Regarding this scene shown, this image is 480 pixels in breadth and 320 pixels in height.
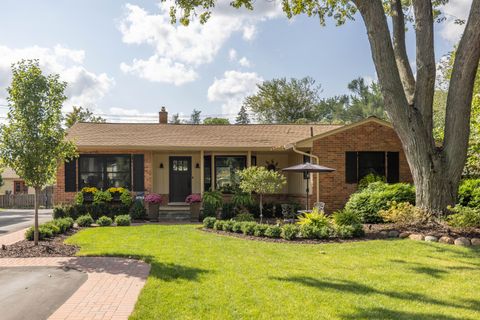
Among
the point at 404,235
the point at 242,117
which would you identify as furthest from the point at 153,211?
the point at 242,117

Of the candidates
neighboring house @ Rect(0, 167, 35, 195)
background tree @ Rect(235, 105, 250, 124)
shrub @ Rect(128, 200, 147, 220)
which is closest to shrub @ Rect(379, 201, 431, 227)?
shrub @ Rect(128, 200, 147, 220)

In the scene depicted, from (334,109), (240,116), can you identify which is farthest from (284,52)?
(240,116)

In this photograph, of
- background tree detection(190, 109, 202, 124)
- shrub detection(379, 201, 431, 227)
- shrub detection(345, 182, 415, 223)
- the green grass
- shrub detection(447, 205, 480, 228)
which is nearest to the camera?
the green grass

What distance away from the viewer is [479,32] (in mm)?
9969

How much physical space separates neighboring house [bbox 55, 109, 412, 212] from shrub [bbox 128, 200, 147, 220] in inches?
40.8

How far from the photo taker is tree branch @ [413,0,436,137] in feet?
35.8

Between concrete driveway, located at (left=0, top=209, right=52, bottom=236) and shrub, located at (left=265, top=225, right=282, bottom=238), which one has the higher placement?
shrub, located at (left=265, top=225, right=282, bottom=238)

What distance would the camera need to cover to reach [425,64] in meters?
10.9

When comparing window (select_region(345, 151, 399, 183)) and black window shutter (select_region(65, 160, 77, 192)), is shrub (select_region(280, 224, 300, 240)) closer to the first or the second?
window (select_region(345, 151, 399, 183))

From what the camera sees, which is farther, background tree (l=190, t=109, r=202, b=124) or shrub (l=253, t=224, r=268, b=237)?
background tree (l=190, t=109, r=202, b=124)

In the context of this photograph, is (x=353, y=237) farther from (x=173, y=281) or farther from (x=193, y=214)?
(x=193, y=214)

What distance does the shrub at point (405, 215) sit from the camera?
1072 centimetres

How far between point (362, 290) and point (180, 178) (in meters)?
13.2

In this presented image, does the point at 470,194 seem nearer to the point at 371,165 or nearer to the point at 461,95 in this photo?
the point at 461,95
